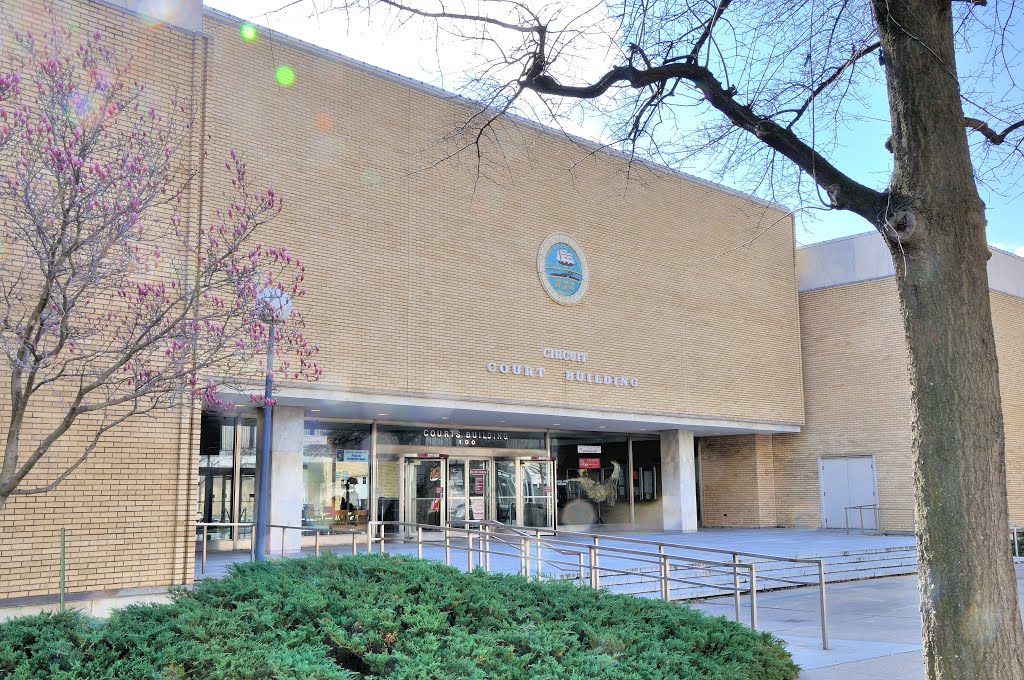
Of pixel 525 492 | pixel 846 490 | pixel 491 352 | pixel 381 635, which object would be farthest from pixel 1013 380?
pixel 381 635

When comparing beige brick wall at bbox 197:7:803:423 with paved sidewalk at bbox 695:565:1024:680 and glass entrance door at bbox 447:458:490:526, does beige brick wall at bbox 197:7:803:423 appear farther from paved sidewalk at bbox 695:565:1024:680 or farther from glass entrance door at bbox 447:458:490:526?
paved sidewalk at bbox 695:565:1024:680

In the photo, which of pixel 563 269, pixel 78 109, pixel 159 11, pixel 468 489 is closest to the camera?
pixel 78 109

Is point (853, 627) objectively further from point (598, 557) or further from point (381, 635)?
point (381, 635)

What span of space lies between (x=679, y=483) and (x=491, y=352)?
1017 cm

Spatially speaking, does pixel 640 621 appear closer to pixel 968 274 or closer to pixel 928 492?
pixel 928 492

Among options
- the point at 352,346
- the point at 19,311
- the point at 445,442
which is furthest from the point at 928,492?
the point at 445,442

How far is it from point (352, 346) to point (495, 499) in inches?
336

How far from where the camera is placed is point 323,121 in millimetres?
17781

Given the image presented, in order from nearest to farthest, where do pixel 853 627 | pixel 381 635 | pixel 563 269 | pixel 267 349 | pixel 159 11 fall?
pixel 381 635 < pixel 267 349 < pixel 853 627 < pixel 159 11 < pixel 563 269

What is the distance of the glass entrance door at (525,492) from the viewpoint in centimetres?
2469

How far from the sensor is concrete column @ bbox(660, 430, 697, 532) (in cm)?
2711

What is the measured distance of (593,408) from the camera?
2186 cm

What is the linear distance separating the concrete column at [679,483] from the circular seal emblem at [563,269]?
7.48m

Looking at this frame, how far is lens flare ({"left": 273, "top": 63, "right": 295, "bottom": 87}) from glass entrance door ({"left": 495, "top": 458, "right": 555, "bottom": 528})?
1196 centimetres
